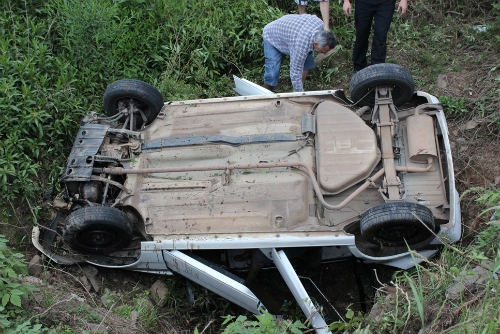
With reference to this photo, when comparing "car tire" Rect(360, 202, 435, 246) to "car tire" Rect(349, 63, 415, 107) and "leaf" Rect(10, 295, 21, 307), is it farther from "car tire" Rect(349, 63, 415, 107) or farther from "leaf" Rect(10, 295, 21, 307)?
"leaf" Rect(10, 295, 21, 307)

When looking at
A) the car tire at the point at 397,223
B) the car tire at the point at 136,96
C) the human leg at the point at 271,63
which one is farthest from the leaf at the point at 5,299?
the human leg at the point at 271,63

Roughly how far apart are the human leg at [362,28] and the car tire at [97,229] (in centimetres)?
378

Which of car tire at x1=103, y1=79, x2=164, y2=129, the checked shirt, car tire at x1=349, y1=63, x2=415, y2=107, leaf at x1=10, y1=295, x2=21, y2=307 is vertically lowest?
leaf at x1=10, y1=295, x2=21, y2=307

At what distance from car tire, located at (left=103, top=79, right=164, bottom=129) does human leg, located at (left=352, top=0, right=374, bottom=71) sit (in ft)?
8.66

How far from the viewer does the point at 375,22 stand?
269 inches

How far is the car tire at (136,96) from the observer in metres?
6.00

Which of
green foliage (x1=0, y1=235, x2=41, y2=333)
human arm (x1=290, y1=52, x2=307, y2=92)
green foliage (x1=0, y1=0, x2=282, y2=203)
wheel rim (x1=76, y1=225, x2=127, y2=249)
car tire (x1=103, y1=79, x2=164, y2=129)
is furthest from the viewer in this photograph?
human arm (x1=290, y1=52, x2=307, y2=92)

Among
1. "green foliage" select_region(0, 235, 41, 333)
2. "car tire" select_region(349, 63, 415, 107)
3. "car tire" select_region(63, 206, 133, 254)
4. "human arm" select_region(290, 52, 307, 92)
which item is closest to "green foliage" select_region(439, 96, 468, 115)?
"car tire" select_region(349, 63, 415, 107)

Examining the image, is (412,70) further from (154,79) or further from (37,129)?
(37,129)

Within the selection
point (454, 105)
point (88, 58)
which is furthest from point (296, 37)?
point (88, 58)

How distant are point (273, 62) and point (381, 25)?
1.35 metres

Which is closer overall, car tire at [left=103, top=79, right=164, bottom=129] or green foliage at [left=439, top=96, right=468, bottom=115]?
car tire at [left=103, top=79, right=164, bottom=129]

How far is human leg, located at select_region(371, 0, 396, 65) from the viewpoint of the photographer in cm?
667

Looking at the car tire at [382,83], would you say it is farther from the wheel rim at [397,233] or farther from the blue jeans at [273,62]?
the wheel rim at [397,233]
